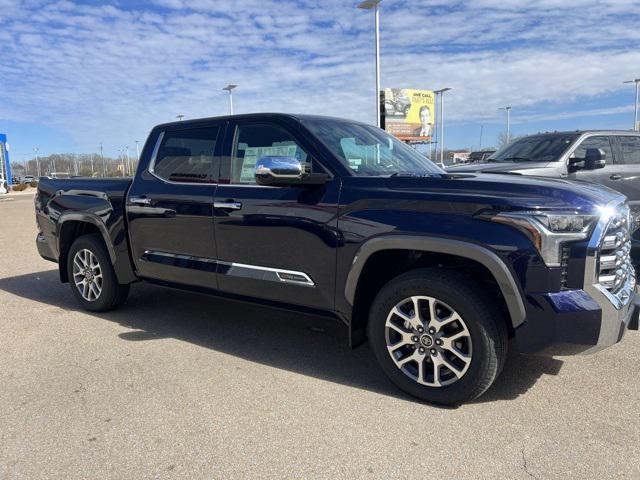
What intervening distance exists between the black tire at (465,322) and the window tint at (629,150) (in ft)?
21.0

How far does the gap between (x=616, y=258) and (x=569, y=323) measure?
54cm

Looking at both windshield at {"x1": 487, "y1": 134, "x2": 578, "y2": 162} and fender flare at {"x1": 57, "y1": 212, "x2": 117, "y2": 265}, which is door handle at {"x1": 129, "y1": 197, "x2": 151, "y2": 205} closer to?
fender flare at {"x1": 57, "y1": 212, "x2": 117, "y2": 265}

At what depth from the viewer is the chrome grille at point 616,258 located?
2.98 m

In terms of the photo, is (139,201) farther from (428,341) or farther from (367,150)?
(428,341)

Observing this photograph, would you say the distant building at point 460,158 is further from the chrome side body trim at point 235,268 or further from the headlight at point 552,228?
the headlight at point 552,228

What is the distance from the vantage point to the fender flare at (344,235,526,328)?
296cm

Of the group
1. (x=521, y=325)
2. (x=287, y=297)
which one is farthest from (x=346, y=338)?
(x=521, y=325)

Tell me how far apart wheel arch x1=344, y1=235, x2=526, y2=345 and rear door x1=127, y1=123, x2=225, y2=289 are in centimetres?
136

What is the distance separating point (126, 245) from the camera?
4984 millimetres

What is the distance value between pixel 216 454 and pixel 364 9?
20.9 m

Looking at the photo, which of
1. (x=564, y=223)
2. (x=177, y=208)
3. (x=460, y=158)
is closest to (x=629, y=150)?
(x=564, y=223)

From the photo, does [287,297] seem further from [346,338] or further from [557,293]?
[557,293]

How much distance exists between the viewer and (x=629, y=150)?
821 centimetres

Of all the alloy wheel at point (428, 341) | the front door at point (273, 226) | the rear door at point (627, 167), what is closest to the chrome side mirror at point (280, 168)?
the front door at point (273, 226)
